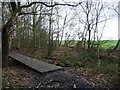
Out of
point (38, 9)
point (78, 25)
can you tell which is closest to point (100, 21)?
point (78, 25)

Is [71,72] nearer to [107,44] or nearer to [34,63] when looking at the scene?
[34,63]

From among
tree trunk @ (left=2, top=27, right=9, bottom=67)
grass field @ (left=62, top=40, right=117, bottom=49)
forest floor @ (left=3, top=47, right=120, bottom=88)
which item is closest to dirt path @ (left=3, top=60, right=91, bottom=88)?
forest floor @ (left=3, top=47, right=120, bottom=88)

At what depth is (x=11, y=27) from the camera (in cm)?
445

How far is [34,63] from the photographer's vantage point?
4398 millimetres

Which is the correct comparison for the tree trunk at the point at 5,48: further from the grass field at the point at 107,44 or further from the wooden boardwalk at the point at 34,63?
the grass field at the point at 107,44

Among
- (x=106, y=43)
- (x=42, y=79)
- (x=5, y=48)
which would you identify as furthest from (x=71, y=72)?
(x=5, y=48)

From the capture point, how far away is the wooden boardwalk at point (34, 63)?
417cm

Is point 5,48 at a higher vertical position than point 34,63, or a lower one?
higher

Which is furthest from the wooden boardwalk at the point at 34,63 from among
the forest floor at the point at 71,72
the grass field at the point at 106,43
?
the grass field at the point at 106,43

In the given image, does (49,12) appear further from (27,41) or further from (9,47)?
(9,47)

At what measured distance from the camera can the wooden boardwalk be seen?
4174mm

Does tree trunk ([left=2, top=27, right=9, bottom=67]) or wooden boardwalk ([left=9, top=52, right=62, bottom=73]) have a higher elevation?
tree trunk ([left=2, top=27, right=9, bottom=67])

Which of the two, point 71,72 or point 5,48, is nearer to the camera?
point 71,72

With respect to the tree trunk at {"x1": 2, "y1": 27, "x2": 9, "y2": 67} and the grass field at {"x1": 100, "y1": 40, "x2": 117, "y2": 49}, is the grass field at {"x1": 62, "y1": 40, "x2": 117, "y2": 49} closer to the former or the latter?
the grass field at {"x1": 100, "y1": 40, "x2": 117, "y2": 49}
